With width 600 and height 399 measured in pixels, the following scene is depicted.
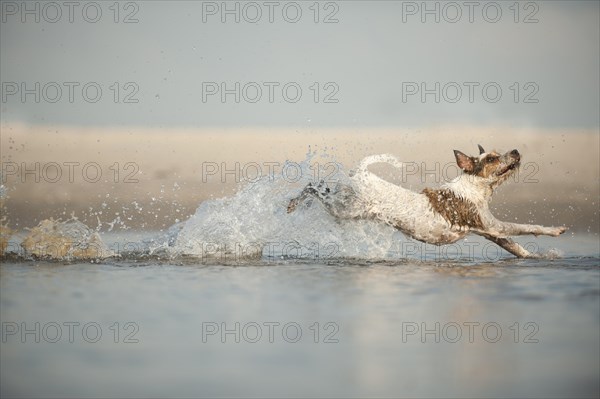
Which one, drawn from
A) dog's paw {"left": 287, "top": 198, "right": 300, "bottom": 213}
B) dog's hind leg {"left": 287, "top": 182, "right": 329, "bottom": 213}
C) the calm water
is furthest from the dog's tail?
the calm water

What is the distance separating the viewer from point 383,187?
11.5 m

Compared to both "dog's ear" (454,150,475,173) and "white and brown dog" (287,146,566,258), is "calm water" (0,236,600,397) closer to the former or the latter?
"white and brown dog" (287,146,566,258)

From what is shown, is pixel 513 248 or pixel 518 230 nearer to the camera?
pixel 518 230

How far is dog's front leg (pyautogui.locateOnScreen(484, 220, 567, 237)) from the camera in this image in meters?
11.4

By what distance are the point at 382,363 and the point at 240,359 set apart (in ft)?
3.51

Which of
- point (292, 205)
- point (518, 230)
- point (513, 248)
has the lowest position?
point (513, 248)

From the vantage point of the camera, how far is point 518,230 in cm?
1148

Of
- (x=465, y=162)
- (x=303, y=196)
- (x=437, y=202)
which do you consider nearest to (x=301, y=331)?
(x=303, y=196)

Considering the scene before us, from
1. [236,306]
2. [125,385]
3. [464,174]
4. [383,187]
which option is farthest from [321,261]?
[125,385]

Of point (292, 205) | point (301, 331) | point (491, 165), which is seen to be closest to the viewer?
point (301, 331)

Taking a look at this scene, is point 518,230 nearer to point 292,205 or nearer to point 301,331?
point 292,205

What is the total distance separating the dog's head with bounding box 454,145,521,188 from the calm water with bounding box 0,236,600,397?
4.19 ft

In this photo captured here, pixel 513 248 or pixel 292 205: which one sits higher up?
pixel 292 205

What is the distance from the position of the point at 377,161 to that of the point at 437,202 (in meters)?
0.96
